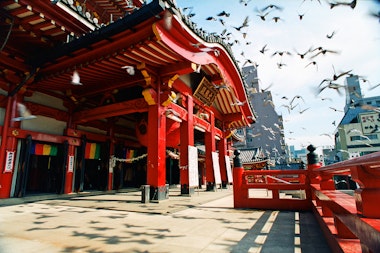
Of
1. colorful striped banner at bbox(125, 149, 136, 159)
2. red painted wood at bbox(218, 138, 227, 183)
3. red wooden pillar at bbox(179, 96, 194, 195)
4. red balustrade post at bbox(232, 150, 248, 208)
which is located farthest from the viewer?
red painted wood at bbox(218, 138, 227, 183)

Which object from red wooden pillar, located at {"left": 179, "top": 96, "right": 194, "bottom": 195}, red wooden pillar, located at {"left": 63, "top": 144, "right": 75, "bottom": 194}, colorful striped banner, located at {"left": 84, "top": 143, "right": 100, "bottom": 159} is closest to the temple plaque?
red wooden pillar, located at {"left": 179, "top": 96, "right": 194, "bottom": 195}

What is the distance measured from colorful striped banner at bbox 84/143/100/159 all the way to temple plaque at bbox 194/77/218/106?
583cm

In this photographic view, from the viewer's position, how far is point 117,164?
11555mm

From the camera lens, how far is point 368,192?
144cm

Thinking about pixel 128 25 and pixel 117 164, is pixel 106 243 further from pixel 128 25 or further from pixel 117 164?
pixel 117 164

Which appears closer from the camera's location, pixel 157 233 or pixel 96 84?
pixel 157 233

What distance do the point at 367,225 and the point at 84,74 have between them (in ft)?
28.8

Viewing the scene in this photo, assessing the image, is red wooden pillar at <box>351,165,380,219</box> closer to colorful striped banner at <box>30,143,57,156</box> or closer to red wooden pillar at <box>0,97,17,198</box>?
red wooden pillar at <box>0,97,17,198</box>

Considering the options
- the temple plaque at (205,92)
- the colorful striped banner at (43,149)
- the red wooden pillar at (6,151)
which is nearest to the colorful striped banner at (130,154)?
the colorful striped banner at (43,149)

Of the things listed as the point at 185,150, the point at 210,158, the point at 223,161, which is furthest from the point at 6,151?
the point at 223,161

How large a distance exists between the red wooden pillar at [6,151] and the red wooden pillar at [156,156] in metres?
4.88

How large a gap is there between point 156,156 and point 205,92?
5.20 metres

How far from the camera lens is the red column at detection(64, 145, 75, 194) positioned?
9.24 meters

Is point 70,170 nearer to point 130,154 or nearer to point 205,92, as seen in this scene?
point 130,154
